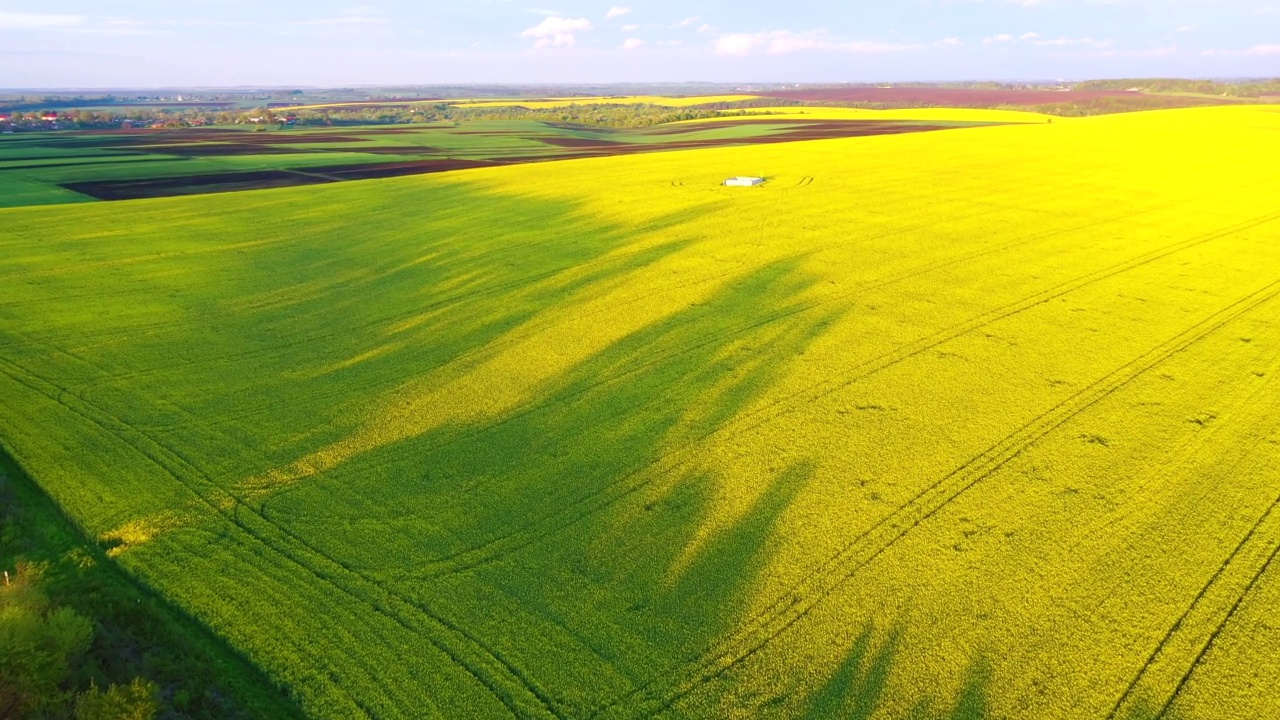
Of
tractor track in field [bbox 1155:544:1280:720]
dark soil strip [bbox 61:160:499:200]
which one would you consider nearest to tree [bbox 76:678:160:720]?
tractor track in field [bbox 1155:544:1280:720]

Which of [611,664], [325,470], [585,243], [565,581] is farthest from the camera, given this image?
[585,243]

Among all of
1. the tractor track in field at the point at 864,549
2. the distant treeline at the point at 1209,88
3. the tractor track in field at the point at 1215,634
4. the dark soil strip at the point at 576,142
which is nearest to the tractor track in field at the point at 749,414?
the tractor track in field at the point at 864,549

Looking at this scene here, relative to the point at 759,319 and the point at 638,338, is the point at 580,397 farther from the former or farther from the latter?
the point at 759,319

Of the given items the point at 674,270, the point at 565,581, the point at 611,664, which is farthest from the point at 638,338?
the point at 611,664

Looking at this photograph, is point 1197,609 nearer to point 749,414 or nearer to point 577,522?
point 749,414

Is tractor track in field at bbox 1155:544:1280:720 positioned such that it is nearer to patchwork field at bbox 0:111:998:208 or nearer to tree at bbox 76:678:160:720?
tree at bbox 76:678:160:720

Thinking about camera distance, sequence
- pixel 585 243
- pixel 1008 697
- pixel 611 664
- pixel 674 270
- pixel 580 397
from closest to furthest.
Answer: pixel 1008 697, pixel 611 664, pixel 580 397, pixel 674 270, pixel 585 243
